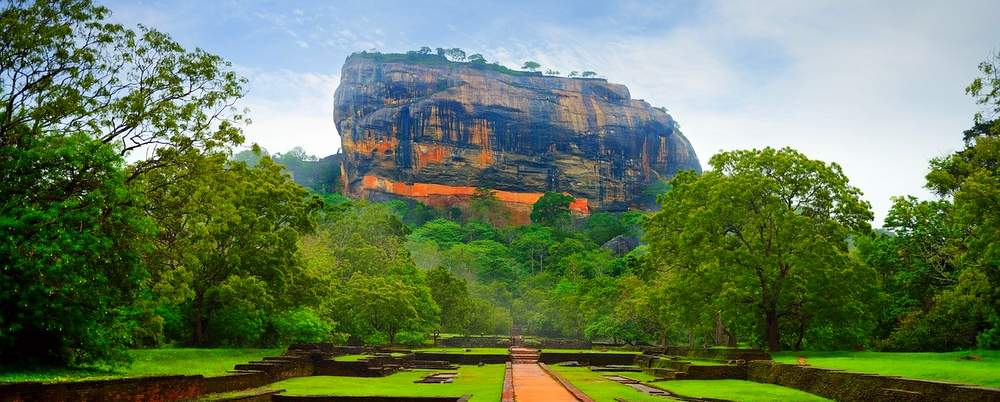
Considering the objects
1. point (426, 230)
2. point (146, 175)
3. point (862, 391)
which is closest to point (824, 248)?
point (862, 391)

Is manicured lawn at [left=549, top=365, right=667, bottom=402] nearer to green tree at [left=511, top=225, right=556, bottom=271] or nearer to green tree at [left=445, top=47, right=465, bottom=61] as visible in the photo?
green tree at [left=511, top=225, right=556, bottom=271]

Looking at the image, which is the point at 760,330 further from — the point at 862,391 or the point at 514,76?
the point at 514,76

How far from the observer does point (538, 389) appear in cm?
1736

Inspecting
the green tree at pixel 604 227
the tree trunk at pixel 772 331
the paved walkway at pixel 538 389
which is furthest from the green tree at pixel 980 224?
the green tree at pixel 604 227

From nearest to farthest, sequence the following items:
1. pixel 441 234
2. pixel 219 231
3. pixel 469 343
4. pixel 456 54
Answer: pixel 219 231, pixel 469 343, pixel 441 234, pixel 456 54

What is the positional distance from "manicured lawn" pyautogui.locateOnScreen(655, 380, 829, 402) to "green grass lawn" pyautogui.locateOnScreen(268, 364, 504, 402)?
4664 mm

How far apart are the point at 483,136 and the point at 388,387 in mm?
116074

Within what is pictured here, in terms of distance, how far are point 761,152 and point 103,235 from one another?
25.0 m

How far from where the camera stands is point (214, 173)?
19.6m

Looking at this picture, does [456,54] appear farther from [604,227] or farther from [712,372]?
[712,372]

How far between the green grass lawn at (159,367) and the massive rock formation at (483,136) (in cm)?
10320

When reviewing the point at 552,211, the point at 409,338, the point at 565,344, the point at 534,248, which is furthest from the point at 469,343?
the point at 552,211

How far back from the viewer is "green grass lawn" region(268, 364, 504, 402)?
52.9 feet

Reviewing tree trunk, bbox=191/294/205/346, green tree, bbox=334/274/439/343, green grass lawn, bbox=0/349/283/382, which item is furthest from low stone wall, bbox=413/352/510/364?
tree trunk, bbox=191/294/205/346
